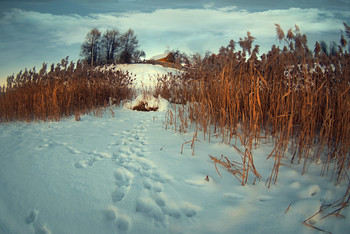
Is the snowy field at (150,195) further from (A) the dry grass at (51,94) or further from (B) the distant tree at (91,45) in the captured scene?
(B) the distant tree at (91,45)

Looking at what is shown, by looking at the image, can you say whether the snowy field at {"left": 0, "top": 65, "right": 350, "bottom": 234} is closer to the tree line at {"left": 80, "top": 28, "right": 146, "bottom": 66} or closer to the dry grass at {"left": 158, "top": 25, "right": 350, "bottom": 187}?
the dry grass at {"left": 158, "top": 25, "right": 350, "bottom": 187}

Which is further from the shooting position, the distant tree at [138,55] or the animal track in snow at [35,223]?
the distant tree at [138,55]

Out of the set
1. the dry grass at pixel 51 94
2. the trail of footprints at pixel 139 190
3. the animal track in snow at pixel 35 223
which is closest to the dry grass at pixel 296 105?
the trail of footprints at pixel 139 190

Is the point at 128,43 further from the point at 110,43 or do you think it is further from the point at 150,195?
the point at 150,195

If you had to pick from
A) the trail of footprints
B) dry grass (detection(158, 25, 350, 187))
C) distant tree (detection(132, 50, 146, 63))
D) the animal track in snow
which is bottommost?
the animal track in snow

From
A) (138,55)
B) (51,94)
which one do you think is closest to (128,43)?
(138,55)

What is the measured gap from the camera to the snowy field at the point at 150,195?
962 mm

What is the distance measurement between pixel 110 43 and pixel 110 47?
21.5 inches

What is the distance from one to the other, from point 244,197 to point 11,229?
56.0 inches

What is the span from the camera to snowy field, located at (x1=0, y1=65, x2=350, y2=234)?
962 mm

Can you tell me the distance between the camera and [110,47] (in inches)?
952

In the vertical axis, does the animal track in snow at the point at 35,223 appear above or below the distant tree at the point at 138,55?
below

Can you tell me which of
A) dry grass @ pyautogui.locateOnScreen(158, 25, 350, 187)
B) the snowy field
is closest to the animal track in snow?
the snowy field

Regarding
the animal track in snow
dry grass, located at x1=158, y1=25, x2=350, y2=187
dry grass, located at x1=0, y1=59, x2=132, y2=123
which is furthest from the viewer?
dry grass, located at x1=0, y1=59, x2=132, y2=123
